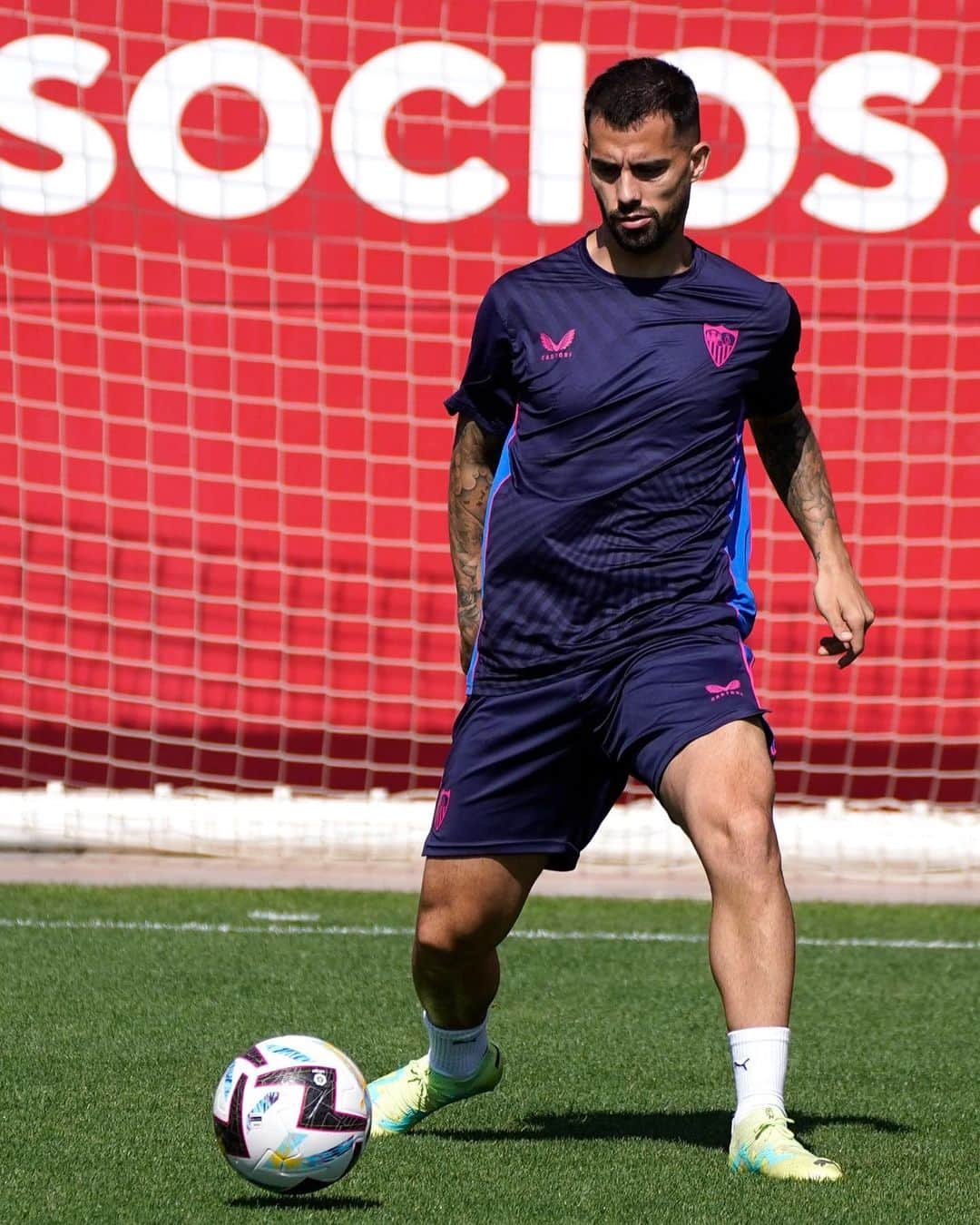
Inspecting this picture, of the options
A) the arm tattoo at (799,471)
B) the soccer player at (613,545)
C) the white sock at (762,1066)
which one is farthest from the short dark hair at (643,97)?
the white sock at (762,1066)

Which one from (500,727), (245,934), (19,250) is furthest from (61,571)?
(500,727)

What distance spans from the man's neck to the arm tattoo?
0.38 m

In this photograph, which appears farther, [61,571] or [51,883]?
[61,571]

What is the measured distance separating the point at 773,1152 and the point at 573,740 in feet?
2.79

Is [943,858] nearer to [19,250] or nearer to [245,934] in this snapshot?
[245,934]

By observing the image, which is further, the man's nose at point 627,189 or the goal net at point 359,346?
the goal net at point 359,346

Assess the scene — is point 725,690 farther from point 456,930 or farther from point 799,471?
point 456,930

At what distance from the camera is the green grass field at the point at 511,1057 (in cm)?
372

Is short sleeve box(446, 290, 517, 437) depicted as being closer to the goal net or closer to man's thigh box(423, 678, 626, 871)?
Answer: man's thigh box(423, 678, 626, 871)

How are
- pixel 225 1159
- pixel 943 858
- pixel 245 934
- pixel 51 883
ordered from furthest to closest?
pixel 943 858 < pixel 51 883 < pixel 245 934 < pixel 225 1159

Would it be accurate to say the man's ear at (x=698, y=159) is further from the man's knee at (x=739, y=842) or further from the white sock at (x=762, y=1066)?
the white sock at (x=762, y=1066)

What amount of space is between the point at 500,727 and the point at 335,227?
5.48 m

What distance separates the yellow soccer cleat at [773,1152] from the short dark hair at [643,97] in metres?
1.84

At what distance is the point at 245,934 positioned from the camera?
691 centimetres
